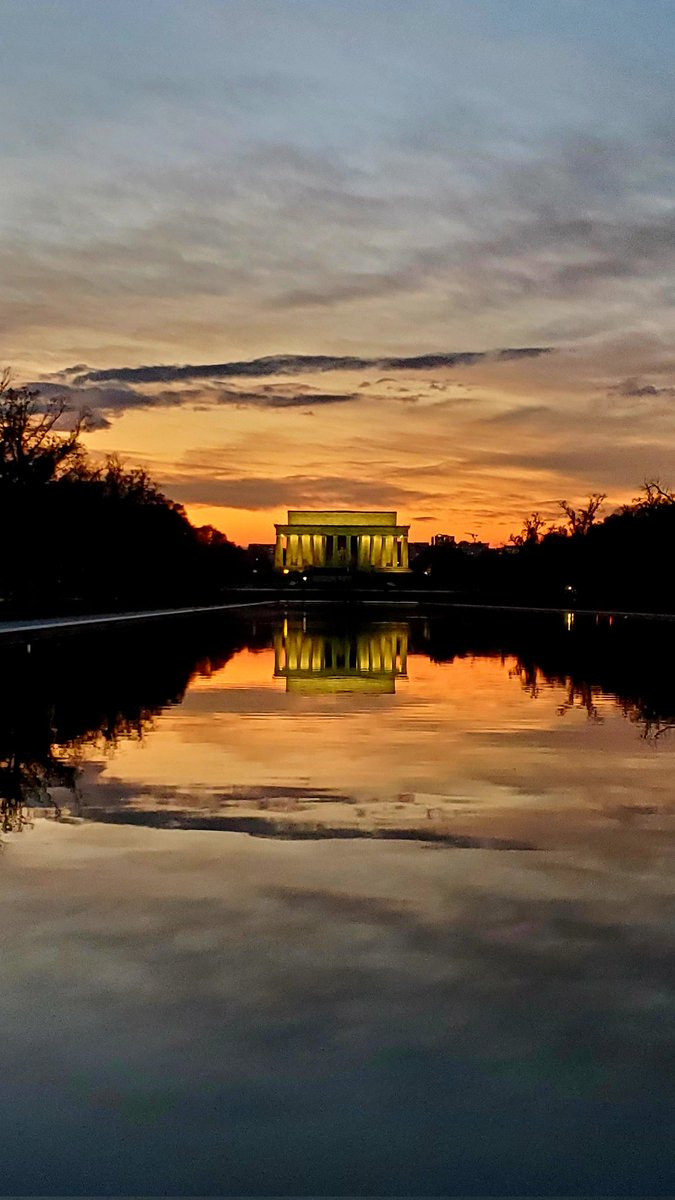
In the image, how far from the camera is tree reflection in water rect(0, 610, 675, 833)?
14.6 m

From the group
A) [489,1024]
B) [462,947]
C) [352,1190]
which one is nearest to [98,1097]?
[352,1190]

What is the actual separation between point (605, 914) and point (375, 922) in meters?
1.34

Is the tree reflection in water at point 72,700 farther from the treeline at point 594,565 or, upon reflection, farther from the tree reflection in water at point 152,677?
the treeline at point 594,565

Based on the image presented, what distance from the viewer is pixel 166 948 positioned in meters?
7.36

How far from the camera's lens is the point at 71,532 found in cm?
6109

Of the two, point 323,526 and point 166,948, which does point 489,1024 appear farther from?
point 323,526

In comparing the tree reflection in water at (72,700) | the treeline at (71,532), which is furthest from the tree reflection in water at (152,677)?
the treeline at (71,532)

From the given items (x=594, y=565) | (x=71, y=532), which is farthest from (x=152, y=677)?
(x=594, y=565)

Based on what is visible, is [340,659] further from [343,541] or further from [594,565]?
[343,541]

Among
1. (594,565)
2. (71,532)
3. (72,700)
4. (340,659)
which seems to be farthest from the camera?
(594,565)

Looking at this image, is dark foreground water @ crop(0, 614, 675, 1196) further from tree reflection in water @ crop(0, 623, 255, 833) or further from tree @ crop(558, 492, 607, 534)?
tree @ crop(558, 492, 607, 534)

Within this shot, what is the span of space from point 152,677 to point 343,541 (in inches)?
6239

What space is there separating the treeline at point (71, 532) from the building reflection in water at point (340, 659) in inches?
398

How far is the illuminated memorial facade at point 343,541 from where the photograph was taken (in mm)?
184250
